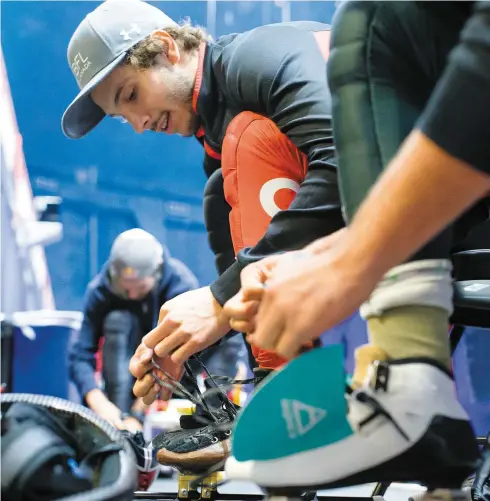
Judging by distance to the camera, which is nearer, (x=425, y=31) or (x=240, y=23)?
(x=425, y=31)

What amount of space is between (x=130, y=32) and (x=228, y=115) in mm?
252

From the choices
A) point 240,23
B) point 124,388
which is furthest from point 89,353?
point 240,23

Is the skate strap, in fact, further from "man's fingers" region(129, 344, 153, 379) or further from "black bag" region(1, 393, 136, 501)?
"man's fingers" region(129, 344, 153, 379)

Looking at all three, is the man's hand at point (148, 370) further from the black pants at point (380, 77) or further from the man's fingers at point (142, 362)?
the black pants at point (380, 77)

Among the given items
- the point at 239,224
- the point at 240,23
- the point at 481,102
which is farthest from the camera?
the point at 240,23

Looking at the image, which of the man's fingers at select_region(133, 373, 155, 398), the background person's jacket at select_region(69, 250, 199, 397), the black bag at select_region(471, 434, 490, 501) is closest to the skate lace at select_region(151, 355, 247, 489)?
the man's fingers at select_region(133, 373, 155, 398)

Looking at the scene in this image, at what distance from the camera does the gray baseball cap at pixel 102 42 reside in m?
0.96

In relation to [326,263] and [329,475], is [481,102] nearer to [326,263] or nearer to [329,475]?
[326,263]

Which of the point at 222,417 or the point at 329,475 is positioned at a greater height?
the point at 329,475

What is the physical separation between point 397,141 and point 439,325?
13 centimetres

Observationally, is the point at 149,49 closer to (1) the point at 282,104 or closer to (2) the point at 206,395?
(1) the point at 282,104

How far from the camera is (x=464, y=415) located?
1.43 feet

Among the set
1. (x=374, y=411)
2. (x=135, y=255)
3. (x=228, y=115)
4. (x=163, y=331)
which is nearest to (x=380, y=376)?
(x=374, y=411)

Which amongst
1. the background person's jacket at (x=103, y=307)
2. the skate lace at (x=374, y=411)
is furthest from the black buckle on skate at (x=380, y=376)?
the background person's jacket at (x=103, y=307)
